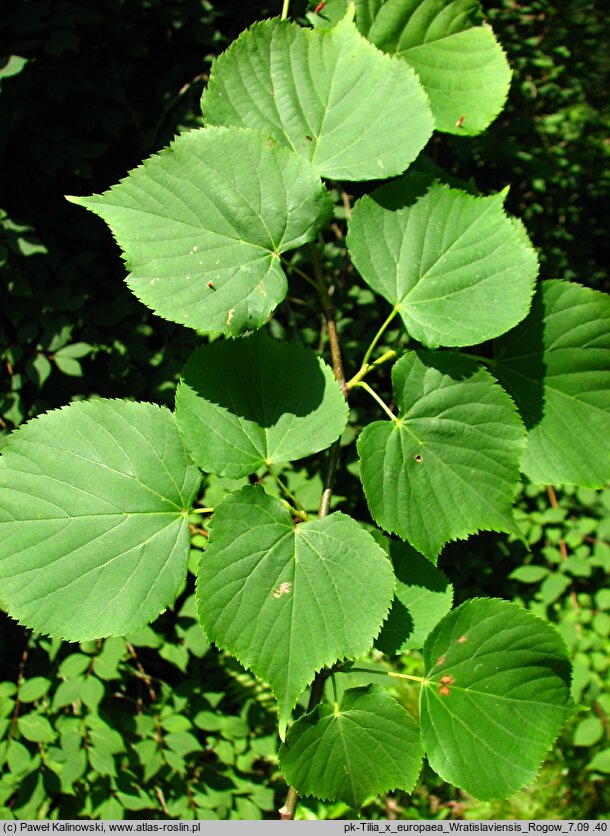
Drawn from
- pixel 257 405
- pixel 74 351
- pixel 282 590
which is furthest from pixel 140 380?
pixel 282 590

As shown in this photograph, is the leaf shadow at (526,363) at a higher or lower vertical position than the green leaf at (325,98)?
lower

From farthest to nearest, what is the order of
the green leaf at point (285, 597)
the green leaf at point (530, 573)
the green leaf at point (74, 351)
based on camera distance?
the green leaf at point (530, 573)
the green leaf at point (74, 351)
the green leaf at point (285, 597)

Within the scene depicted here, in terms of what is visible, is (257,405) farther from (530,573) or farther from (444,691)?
(530,573)

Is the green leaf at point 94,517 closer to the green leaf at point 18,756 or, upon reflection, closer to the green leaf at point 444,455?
the green leaf at point 444,455

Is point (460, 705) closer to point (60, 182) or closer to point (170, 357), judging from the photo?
point (170, 357)

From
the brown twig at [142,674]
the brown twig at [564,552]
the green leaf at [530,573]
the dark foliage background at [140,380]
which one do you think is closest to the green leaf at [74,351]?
the dark foliage background at [140,380]

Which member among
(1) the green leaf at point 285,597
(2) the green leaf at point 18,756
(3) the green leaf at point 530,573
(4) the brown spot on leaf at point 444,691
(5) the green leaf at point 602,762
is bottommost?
(5) the green leaf at point 602,762
